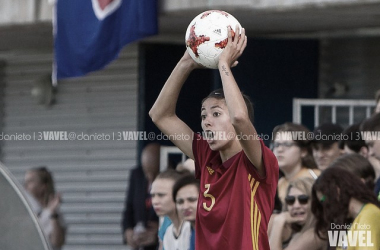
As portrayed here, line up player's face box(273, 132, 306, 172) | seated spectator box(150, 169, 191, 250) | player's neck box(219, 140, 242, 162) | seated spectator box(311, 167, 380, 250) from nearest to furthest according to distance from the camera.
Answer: player's neck box(219, 140, 242, 162), seated spectator box(311, 167, 380, 250), seated spectator box(150, 169, 191, 250), player's face box(273, 132, 306, 172)

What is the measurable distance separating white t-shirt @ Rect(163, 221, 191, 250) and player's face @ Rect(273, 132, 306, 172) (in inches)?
44.6

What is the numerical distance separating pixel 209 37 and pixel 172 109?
65 cm

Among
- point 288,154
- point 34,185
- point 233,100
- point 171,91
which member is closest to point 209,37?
point 233,100

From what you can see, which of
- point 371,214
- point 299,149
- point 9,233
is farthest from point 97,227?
point 9,233

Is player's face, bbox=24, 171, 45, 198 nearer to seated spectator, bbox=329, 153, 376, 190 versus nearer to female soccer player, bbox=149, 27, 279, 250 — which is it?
seated spectator, bbox=329, 153, 376, 190

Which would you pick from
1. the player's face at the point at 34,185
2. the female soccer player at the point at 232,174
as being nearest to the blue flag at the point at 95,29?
the player's face at the point at 34,185

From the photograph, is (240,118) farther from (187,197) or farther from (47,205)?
(47,205)

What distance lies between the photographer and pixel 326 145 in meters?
8.73

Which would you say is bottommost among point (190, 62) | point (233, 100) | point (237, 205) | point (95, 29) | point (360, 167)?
point (237, 205)

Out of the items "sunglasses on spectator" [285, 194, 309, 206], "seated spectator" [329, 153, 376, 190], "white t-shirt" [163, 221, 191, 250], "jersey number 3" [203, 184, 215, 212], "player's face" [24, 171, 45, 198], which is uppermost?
"seated spectator" [329, 153, 376, 190]

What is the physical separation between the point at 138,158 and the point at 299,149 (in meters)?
4.79

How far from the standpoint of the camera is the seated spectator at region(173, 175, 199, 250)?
751 cm

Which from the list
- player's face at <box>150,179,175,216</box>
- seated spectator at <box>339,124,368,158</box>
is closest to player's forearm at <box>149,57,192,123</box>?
player's face at <box>150,179,175,216</box>

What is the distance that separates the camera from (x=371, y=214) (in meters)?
6.65
